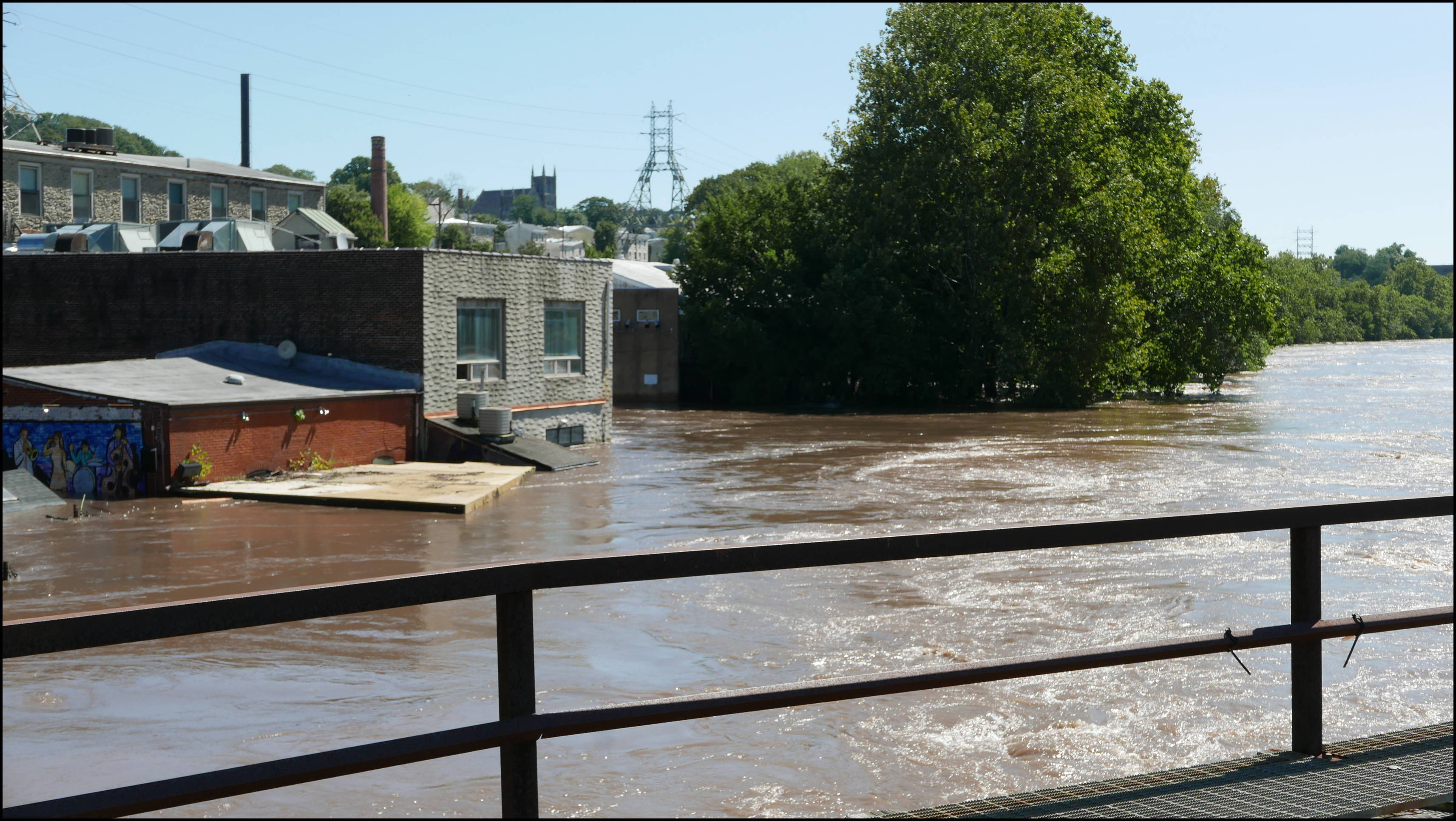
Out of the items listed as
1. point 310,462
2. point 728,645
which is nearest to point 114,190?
point 310,462

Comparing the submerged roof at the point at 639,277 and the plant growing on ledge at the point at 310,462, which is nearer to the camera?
the plant growing on ledge at the point at 310,462

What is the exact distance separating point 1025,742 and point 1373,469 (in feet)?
74.1

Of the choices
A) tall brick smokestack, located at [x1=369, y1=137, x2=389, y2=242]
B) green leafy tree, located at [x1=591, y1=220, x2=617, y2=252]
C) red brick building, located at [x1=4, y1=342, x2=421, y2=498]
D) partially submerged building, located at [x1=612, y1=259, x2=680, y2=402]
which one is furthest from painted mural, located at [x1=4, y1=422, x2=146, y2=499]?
green leafy tree, located at [x1=591, y1=220, x2=617, y2=252]

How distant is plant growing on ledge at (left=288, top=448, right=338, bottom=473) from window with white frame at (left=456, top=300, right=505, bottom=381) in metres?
4.54

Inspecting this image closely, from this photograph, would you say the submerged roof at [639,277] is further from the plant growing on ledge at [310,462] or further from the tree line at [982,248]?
the plant growing on ledge at [310,462]

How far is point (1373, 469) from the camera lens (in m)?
27.7

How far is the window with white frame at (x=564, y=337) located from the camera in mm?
33344

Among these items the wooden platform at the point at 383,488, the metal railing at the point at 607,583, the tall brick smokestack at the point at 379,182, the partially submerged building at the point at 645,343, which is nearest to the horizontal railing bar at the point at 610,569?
the metal railing at the point at 607,583

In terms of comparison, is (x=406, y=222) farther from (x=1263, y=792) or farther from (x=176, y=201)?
(x=1263, y=792)

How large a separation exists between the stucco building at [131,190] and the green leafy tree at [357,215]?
16.0 metres

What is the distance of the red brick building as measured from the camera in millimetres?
23234

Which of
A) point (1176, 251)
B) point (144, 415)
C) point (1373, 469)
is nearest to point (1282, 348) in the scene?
point (1176, 251)

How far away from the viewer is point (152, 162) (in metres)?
47.5

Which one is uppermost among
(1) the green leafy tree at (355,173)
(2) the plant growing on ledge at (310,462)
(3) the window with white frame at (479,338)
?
(1) the green leafy tree at (355,173)
